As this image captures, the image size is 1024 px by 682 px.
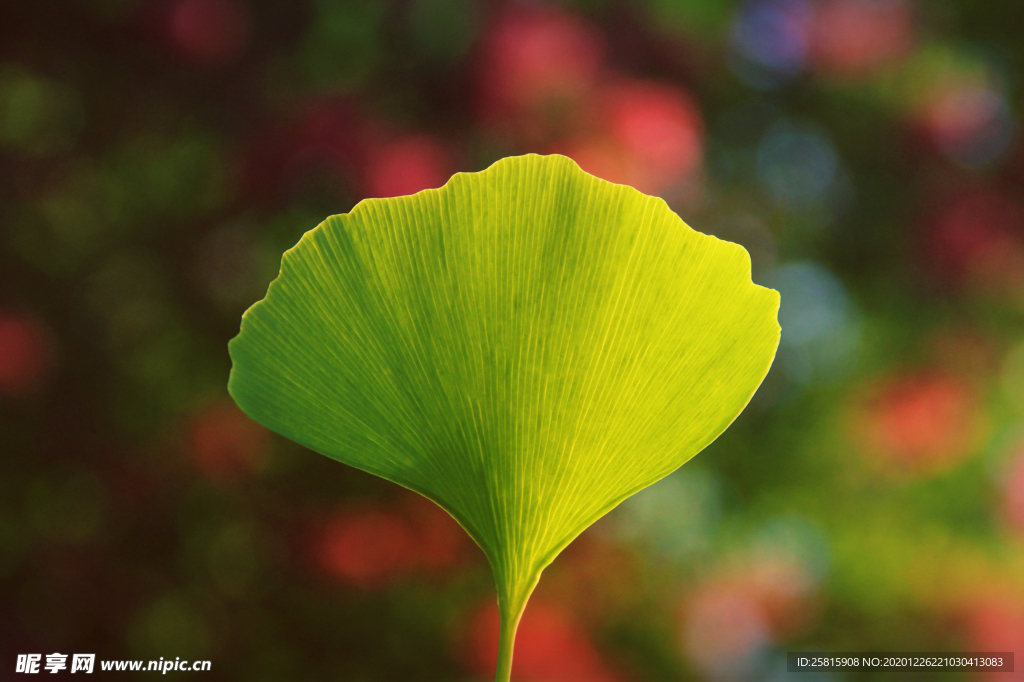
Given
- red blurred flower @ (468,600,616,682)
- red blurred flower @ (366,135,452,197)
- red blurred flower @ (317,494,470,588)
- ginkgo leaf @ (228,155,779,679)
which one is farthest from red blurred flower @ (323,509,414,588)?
ginkgo leaf @ (228,155,779,679)

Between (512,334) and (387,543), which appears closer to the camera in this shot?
(512,334)

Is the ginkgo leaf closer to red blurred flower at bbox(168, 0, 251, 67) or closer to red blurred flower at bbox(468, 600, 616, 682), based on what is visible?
red blurred flower at bbox(468, 600, 616, 682)

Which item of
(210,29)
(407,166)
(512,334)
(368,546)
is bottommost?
(512,334)

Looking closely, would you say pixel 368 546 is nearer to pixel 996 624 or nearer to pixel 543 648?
pixel 543 648

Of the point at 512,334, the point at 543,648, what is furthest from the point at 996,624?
the point at 512,334

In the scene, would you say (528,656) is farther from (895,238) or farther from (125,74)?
(125,74)

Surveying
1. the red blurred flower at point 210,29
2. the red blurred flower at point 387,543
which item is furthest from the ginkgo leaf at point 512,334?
the red blurred flower at point 210,29

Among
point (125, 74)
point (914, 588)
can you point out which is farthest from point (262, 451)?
point (914, 588)
